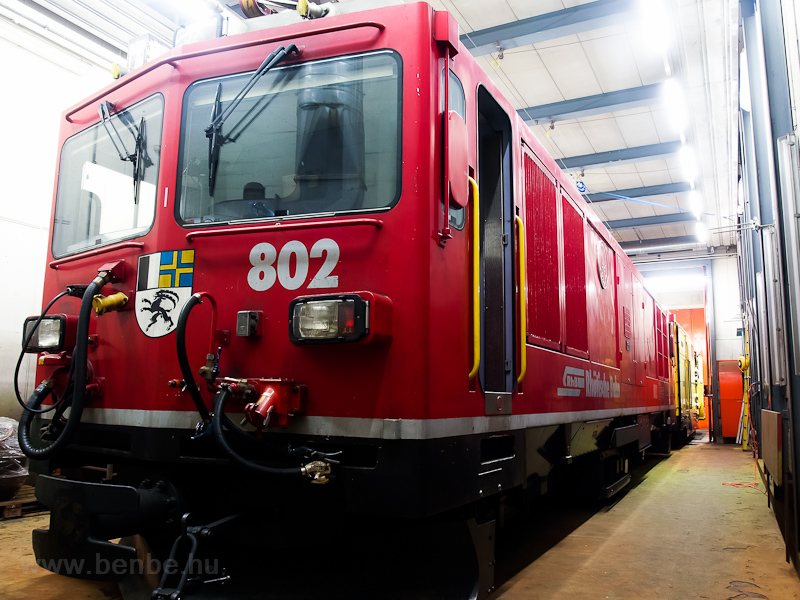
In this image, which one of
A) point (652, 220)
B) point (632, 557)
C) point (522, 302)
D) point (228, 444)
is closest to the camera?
point (228, 444)

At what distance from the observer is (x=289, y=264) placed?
2375 millimetres

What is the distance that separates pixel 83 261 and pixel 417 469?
198 cm

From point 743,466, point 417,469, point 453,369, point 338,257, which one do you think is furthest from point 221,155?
point 743,466

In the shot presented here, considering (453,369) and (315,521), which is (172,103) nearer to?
(453,369)

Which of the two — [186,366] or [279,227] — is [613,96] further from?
[186,366]

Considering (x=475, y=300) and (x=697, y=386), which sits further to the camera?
(x=697, y=386)

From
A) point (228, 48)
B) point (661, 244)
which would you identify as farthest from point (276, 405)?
point (661, 244)

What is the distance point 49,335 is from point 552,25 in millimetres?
6569

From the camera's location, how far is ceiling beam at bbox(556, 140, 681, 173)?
438 inches

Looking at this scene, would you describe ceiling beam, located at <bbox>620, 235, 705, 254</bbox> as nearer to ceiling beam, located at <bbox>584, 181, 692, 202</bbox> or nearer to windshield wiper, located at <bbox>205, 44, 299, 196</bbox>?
ceiling beam, located at <bbox>584, 181, 692, 202</bbox>

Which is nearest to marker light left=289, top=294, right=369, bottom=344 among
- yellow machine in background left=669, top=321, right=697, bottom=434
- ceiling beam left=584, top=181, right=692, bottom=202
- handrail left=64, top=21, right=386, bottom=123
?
handrail left=64, top=21, right=386, bottom=123

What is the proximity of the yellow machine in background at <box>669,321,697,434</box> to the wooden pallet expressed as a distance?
933 cm

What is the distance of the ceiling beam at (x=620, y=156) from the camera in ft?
36.5

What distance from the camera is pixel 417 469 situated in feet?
6.96
